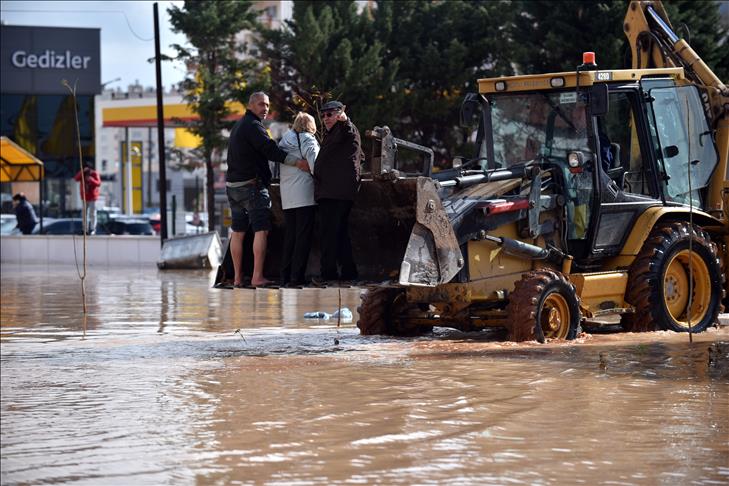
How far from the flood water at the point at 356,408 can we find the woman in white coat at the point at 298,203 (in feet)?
2.64

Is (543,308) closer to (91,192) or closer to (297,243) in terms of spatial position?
(297,243)

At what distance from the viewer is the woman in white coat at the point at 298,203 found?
505 inches

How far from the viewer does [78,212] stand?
1861 inches

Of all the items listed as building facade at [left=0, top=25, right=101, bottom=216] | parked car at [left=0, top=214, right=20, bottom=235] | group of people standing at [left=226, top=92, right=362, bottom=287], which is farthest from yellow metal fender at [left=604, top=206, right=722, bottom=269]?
building facade at [left=0, top=25, right=101, bottom=216]

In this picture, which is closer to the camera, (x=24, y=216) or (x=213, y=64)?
(x=213, y=64)

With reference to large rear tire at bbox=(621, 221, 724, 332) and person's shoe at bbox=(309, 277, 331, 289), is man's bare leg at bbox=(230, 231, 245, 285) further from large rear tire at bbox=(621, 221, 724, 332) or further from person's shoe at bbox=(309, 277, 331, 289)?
large rear tire at bbox=(621, 221, 724, 332)

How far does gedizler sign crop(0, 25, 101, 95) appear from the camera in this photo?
55.3 metres

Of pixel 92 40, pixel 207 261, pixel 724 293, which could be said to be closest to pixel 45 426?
pixel 724 293

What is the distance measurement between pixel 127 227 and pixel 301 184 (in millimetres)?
29588

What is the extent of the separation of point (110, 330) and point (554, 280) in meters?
5.36

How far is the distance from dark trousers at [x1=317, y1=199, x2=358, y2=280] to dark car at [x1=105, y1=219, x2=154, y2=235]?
1113 inches

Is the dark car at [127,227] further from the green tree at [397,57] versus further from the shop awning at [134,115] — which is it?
the shop awning at [134,115]

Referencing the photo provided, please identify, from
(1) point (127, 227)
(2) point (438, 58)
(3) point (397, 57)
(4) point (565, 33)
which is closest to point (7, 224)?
(1) point (127, 227)

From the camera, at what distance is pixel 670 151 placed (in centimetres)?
1452
